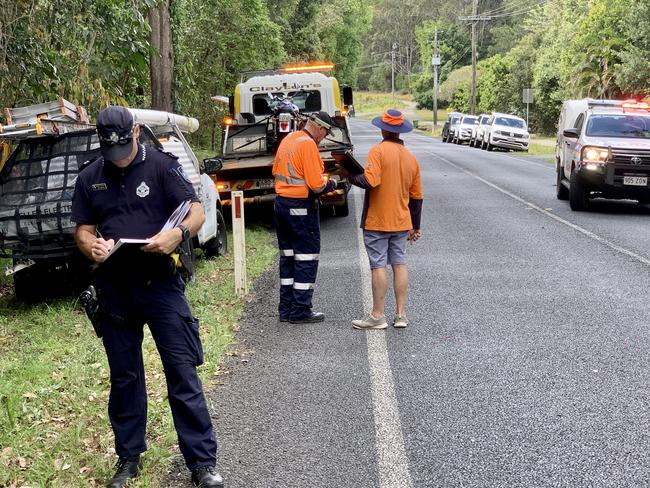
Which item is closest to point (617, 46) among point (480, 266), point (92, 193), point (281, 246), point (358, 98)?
point (480, 266)

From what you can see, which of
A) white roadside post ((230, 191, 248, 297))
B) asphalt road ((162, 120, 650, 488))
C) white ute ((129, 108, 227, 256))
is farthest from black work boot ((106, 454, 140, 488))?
white ute ((129, 108, 227, 256))

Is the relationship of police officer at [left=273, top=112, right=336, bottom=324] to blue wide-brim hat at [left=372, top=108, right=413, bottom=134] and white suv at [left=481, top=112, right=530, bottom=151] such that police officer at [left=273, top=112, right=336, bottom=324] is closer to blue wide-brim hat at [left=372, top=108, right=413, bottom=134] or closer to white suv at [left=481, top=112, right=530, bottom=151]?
blue wide-brim hat at [left=372, top=108, right=413, bottom=134]

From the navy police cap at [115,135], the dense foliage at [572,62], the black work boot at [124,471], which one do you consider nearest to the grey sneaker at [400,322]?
the black work boot at [124,471]

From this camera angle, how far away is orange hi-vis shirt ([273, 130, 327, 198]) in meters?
7.39

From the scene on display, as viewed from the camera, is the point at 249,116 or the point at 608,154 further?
the point at 249,116

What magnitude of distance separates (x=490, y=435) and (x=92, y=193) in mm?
2633

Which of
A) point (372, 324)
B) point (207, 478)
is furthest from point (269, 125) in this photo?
point (207, 478)

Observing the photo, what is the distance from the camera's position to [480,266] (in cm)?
984

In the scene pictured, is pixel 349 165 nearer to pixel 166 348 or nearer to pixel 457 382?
pixel 457 382

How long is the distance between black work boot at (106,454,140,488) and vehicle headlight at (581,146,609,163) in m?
11.9

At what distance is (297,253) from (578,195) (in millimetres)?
8811

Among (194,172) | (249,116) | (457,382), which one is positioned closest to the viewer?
(457,382)

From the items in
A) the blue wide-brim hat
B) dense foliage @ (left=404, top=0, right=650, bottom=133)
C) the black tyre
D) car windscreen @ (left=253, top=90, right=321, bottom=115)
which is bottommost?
the black tyre

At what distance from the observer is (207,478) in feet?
13.2
